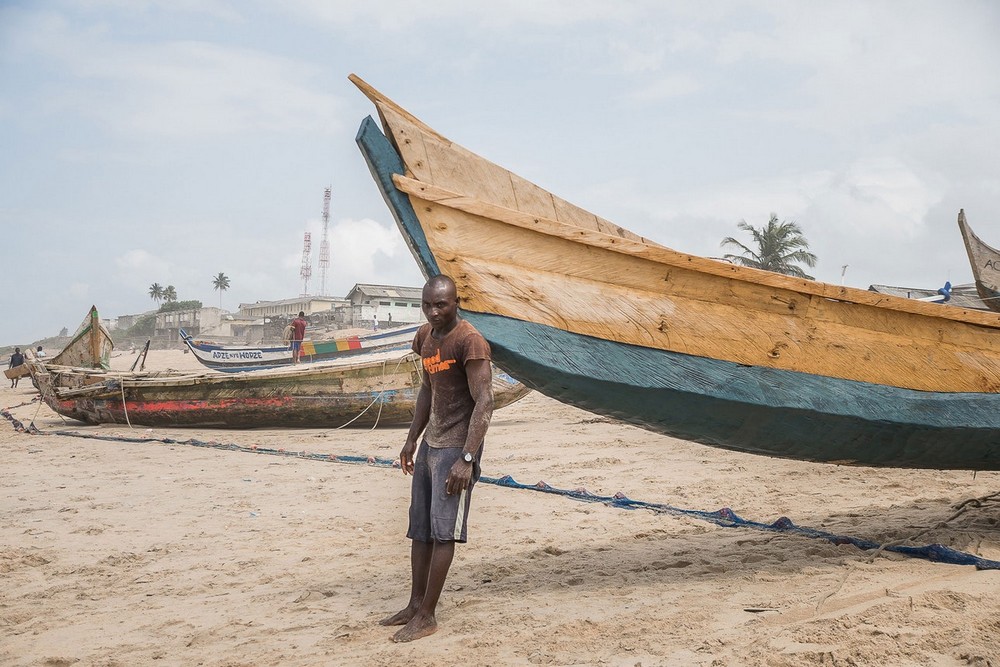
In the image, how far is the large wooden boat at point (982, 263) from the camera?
5.43 m

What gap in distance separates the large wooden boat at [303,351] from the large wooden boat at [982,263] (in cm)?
1315

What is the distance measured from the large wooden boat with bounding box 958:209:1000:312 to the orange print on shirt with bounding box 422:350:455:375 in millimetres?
4184

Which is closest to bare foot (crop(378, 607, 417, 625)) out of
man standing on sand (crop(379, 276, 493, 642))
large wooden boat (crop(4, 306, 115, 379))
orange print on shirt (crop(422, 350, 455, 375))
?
man standing on sand (crop(379, 276, 493, 642))

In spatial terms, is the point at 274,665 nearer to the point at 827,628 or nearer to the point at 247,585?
the point at 247,585

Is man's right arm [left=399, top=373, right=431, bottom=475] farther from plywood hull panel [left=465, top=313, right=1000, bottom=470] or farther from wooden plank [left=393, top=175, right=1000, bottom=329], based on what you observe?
wooden plank [left=393, top=175, right=1000, bottom=329]

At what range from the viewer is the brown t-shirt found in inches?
125

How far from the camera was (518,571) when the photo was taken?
3904 millimetres

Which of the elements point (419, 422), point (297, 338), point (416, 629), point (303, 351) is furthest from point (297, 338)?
point (416, 629)

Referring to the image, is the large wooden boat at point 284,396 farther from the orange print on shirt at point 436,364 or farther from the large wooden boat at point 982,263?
the orange print on shirt at point 436,364

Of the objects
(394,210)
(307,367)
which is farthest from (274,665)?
(307,367)

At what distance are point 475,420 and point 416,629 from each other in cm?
86

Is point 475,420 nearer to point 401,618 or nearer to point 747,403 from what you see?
point 401,618

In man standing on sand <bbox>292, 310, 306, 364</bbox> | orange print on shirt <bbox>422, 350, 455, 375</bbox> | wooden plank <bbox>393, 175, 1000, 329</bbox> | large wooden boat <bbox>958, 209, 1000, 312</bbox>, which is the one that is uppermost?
large wooden boat <bbox>958, 209, 1000, 312</bbox>

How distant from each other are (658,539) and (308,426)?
8.16m
